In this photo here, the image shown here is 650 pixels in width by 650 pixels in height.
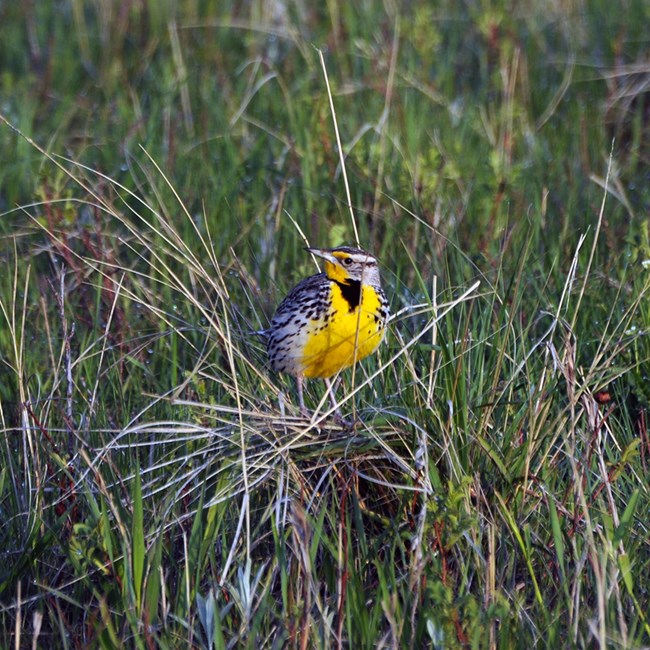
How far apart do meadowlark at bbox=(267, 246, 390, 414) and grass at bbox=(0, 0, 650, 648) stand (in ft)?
0.32

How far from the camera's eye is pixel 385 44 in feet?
23.1

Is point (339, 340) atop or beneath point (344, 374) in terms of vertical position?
atop

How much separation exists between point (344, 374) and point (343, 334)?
256mm

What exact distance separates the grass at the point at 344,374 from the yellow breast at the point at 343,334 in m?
0.08

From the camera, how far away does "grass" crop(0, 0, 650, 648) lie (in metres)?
3.15

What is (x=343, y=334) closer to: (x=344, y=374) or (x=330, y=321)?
(x=330, y=321)

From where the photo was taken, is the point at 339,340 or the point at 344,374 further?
the point at 344,374

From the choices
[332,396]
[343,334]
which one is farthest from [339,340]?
[332,396]

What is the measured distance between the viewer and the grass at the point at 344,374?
3.15 meters

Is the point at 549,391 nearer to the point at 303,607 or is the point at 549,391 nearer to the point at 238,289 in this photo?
the point at 303,607

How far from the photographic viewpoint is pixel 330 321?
13.0 feet

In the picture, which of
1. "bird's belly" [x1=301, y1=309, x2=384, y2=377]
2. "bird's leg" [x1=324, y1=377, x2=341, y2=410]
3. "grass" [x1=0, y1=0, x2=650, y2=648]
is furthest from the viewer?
"bird's belly" [x1=301, y1=309, x2=384, y2=377]

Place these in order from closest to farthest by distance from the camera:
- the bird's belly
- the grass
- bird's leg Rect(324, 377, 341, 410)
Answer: the grass
bird's leg Rect(324, 377, 341, 410)
the bird's belly

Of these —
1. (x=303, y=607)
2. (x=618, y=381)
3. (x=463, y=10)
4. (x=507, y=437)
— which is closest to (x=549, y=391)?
(x=507, y=437)
